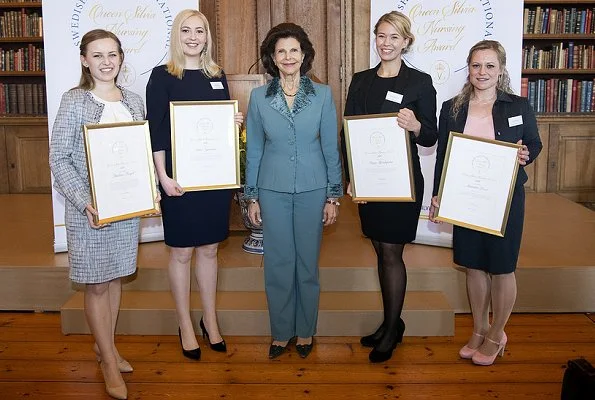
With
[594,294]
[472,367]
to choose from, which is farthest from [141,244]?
[594,294]

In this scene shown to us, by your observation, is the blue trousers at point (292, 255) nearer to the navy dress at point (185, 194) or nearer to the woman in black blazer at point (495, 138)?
the navy dress at point (185, 194)

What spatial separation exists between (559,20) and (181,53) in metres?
4.56

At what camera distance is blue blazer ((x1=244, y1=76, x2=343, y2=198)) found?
2836 millimetres

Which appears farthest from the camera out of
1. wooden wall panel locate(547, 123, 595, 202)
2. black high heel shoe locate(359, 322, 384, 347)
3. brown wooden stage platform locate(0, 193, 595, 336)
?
wooden wall panel locate(547, 123, 595, 202)

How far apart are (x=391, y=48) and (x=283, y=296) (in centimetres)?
120

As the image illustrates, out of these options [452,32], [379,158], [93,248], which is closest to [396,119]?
[379,158]

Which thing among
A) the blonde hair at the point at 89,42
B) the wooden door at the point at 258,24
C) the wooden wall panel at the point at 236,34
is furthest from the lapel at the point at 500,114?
the wooden wall panel at the point at 236,34

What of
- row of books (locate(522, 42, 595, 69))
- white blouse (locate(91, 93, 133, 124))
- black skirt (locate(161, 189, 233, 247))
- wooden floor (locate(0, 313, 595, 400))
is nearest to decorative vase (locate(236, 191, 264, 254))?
wooden floor (locate(0, 313, 595, 400))

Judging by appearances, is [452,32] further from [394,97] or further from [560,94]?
[560,94]

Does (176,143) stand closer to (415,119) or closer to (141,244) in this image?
(415,119)

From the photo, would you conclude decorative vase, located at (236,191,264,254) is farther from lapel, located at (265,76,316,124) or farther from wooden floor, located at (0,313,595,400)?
lapel, located at (265,76,316,124)

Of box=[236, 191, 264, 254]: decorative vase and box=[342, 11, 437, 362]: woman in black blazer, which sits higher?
box=[342, 11, 437, 362]: woman in black blazer

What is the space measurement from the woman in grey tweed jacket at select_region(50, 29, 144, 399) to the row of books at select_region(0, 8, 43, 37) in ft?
14.0

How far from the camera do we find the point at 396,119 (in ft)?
9.04
